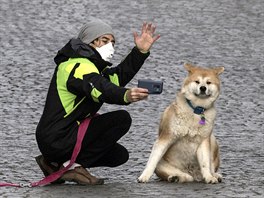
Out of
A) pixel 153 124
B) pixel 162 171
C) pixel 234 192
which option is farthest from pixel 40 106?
pixel 234 192

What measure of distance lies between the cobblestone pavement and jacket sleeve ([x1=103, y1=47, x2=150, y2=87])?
2.67 feet

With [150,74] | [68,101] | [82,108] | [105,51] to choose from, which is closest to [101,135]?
[82,108]

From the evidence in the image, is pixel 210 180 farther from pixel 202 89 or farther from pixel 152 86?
pixel 152 86

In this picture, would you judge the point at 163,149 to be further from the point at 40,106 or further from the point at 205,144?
the point at 40,106

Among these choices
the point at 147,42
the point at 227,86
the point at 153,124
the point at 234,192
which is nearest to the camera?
the point at 234,192

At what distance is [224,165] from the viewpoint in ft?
28.4

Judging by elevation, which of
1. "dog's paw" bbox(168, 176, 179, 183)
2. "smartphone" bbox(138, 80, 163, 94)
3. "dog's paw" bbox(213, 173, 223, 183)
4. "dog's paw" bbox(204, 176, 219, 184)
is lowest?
"dog's paw" bbox(168, 176, 179, 183)

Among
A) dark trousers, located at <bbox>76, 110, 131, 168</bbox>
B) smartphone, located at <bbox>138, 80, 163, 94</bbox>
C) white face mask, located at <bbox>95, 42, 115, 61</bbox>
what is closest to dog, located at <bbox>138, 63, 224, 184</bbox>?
dark trousers, located at <bbox>76, 110, 131, 168</bbox>

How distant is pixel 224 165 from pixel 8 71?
451cm

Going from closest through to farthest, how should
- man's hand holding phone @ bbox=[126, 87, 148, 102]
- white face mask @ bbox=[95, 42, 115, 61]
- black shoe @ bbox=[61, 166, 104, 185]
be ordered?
man's hand holding phone @ bbox=[126, 87, 148, 102], black shoe @ bbox=[61, 166, 104, 185], white face mask @ bbox=[95, 42, 115, 61]

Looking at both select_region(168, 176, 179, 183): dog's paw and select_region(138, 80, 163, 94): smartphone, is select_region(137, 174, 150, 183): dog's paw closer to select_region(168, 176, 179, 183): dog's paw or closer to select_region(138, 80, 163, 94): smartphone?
select_region(168, 176, 179, 183): dog's paw

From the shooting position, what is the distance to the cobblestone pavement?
771cm

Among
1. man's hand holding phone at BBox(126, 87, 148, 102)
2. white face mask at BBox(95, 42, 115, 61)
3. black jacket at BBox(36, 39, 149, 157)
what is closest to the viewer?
man's hand holding phone at BBox(126, 87, 148, 102)

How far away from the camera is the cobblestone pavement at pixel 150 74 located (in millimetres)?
7707
